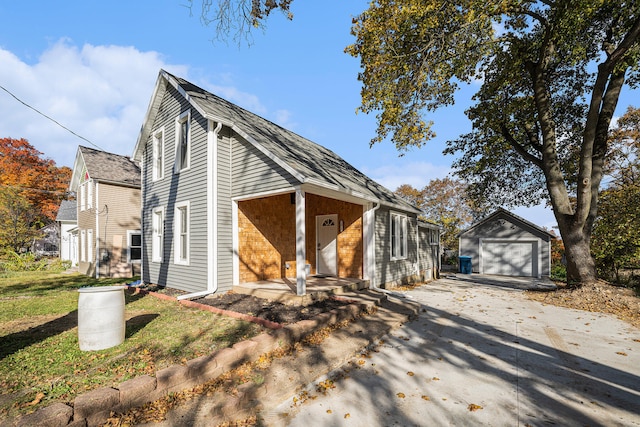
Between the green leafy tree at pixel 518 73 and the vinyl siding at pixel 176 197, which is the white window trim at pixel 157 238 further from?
the green leafy tree at pixel 518 73

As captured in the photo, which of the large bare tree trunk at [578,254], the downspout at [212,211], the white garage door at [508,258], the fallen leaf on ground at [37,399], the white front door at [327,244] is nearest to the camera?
the fallen leaf on ground at [37,399]

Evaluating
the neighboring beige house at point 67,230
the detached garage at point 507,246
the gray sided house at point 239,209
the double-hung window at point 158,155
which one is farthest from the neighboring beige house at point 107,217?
the detached garage at point 507,246

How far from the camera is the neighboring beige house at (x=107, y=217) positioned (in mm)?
14625

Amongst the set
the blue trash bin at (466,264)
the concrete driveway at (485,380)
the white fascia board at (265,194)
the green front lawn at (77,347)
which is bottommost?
the blue trash bin at (466,264)

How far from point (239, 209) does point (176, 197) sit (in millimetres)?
2471

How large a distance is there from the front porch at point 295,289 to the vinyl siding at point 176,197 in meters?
1.50

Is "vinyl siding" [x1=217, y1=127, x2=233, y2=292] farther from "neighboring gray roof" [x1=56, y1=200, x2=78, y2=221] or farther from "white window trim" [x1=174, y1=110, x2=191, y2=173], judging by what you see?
"neighboring gray roof" [x1=56, y1=200, x2=78, y2=221]

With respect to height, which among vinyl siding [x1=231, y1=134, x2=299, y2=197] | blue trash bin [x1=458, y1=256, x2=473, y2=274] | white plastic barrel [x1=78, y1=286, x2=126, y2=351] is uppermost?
vinyl siding [x1=231, y1=134, x2=299, y2=197]

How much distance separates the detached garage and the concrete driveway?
1256 centimetres

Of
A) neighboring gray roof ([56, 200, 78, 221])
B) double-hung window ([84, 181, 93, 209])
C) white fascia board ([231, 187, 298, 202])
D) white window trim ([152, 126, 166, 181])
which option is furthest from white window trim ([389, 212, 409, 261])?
neighboring gray roof ([56, 200, 78, 221])

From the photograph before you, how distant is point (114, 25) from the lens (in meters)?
8.45

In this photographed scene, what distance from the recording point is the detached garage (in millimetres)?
17422

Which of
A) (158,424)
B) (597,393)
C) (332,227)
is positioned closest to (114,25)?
(332,227)

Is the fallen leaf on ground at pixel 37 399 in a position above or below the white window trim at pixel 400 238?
below
